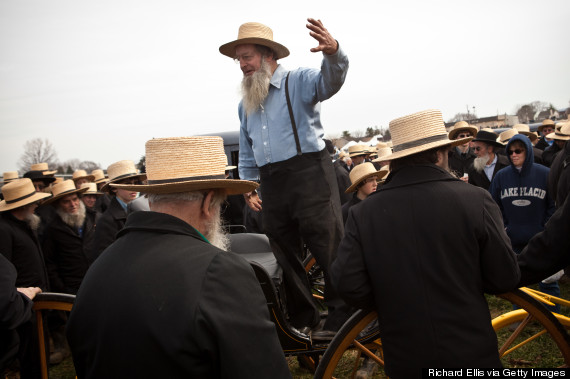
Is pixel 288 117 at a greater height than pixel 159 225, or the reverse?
pixel 288 117

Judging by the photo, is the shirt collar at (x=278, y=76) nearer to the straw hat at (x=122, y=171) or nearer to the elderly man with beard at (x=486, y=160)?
the straw hat at (x=122, y=171)

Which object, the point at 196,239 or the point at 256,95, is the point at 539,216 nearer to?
the point at 256,95

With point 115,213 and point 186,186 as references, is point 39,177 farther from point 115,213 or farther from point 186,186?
point 186,186

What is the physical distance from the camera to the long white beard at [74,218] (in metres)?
4.86

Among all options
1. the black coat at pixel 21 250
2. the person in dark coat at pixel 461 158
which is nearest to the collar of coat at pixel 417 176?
the black coat at pixel 21 250

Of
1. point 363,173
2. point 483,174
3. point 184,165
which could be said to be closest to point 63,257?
point 363,173

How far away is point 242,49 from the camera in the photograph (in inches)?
122

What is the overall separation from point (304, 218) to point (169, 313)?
1873 mm

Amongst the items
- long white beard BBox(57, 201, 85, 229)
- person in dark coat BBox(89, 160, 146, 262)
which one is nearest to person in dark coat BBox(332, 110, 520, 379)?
person in dark coat BBox(89, 160, 146, 262)

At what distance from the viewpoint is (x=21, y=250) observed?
145 inches

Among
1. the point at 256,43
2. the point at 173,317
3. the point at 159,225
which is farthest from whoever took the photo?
the point at 256,43

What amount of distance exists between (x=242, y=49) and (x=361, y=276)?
6.42ft

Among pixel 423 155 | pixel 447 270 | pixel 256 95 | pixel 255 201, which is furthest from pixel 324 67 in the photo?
pixel 447 270

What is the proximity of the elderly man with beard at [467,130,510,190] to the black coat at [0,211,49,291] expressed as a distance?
587cm
